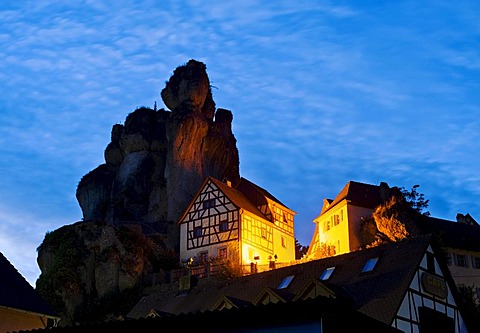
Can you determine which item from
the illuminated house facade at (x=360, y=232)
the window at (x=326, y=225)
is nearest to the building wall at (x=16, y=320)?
the illuminated house facade at (x=360, y=232)

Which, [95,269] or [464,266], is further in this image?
[95,269]

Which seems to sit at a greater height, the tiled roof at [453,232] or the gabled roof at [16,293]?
the tiled roof at [453,232]

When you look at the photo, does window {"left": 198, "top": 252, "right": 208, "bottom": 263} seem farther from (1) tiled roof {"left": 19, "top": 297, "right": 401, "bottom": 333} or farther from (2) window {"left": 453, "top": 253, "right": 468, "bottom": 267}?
(1) tiled roof {"left": 19, "top": 297, "right": 401, "bottom": 333}

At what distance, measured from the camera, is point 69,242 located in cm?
5906

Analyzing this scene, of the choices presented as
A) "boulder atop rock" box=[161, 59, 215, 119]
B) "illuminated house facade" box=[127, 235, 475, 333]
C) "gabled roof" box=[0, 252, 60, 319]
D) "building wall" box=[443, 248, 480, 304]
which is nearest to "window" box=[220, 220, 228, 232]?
"boulder atop rock" box=[161, 59, 215, 119]

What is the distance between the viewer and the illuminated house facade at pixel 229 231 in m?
59.7

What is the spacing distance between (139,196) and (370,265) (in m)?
44.5

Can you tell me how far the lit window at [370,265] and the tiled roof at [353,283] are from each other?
7.0 inches

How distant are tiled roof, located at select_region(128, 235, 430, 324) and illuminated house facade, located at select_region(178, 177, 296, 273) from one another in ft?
54.5

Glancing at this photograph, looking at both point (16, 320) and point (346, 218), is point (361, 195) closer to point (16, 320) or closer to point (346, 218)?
point (346, 218)

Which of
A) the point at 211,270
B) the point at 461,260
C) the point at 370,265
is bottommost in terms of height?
the point at 370,265

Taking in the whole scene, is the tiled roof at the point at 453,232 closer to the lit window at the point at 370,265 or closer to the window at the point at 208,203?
the window at the point at 208,203

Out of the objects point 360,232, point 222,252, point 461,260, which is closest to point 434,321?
point 461,260

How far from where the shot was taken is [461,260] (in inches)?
2028
